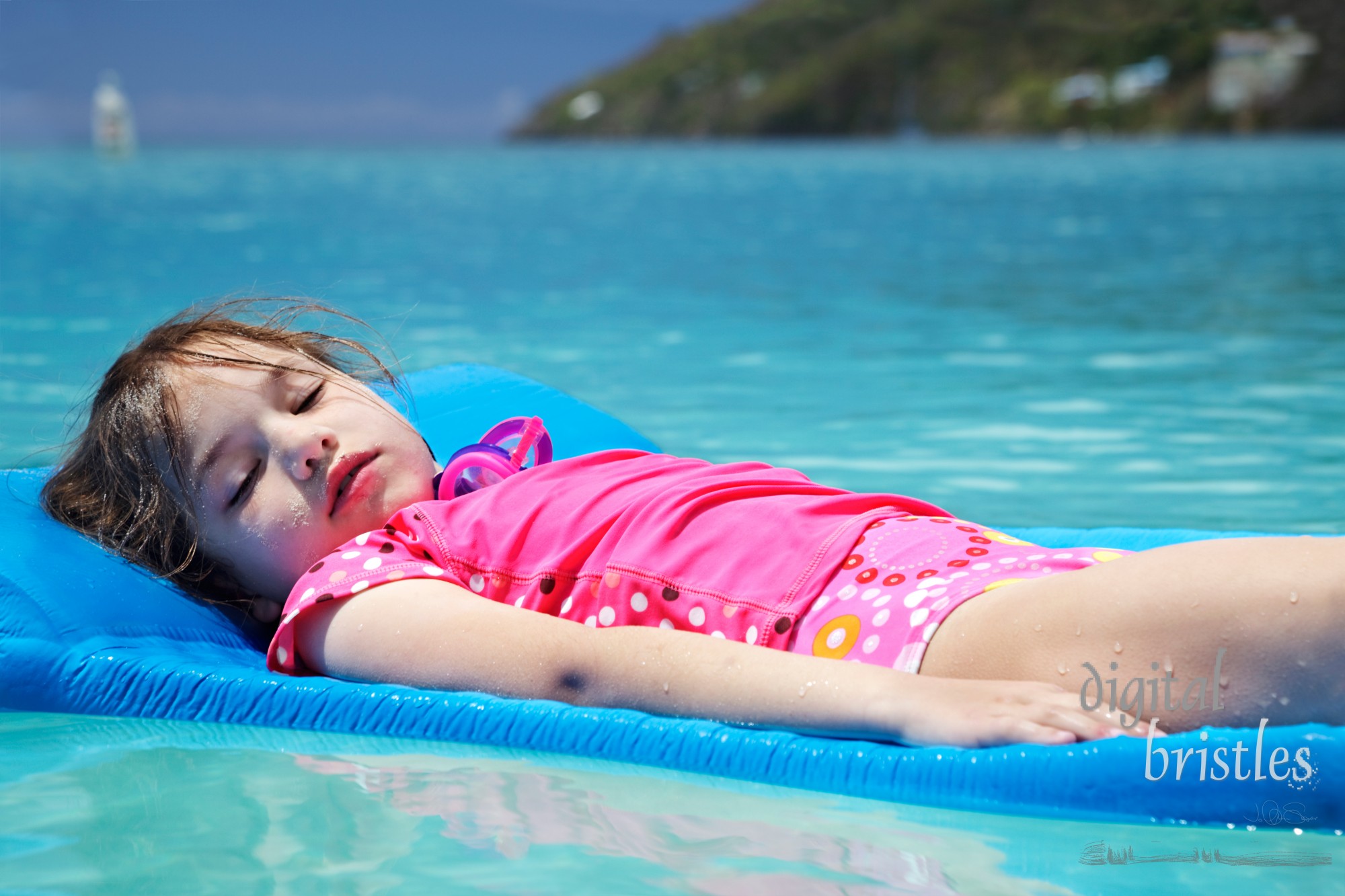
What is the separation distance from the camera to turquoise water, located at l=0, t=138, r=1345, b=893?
1.80 metres

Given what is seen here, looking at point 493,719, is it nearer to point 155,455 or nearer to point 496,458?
point 496,458

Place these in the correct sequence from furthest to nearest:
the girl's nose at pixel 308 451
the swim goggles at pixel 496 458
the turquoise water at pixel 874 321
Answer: the turquoise water at pixel 874 321 → the swim goggles at pixel 496 458 → the girl's nose at pixel 308 451

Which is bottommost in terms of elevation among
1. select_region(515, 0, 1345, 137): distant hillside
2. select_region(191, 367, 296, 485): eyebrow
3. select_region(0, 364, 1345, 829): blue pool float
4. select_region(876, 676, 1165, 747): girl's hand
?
select_region(0, 364, 1345, 829): blue pool float

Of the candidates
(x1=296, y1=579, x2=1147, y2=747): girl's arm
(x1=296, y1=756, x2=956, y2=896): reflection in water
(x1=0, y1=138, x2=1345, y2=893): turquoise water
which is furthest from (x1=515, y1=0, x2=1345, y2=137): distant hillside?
(x1=296, y1=756, x2=956, y2=896): reflection in water

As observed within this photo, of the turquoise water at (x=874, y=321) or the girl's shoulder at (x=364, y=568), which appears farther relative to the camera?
the turquoise water at (x=874, y=321)

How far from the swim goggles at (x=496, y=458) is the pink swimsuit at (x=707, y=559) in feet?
0.46

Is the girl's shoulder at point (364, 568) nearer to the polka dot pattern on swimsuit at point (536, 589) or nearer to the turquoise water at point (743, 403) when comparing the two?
the polka dot pattern on swimsuit at point (536, 589)

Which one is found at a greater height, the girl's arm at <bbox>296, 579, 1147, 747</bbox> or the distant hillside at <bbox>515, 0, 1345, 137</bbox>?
the distant hillside at <bbox>515, 0, 1345, 137</bbox>

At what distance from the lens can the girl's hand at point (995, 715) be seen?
5.99 ft

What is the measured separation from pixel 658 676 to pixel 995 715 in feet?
1.54

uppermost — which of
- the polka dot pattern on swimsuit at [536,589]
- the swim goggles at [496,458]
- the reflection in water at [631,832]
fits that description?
the swim goggles at [496,458]

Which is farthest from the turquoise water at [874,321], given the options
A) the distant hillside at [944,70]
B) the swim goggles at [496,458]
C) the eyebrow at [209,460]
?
the distant hillside at [944,70]

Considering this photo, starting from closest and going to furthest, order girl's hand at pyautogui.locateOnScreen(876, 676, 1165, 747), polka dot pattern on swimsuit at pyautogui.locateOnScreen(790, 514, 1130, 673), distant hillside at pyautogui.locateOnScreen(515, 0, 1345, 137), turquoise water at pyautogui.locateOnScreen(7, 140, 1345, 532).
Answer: girl's hand at pyautogui.locateOnScreen(876, 676, 1165, 747) < polka dot pattern on swimsuit at pyautogui.locateOnScreen(790, 514, 1130, 673) < turquoise water at pyautogui.locateOnScreen(7, 140, 1345, 532) < distant hillside at pyautogui.locateOnScreen(515, 0, 1345, 137)

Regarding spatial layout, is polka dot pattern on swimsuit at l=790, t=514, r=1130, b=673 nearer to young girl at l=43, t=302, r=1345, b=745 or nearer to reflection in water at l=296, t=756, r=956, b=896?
young girl at l=43, t=302, r=1345, b=745
